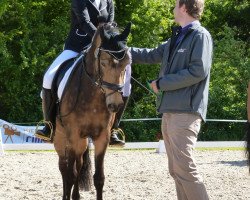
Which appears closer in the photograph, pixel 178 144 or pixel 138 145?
pixel 178 144

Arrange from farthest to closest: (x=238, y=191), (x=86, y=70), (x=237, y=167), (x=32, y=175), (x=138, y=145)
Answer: (x=138, y=145) → (x=237, y=167) → (x=32, y=175) → (x=238, y=191) → (x=86, y=70)

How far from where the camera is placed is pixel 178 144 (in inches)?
236

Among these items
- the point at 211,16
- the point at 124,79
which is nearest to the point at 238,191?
the point at 124,79

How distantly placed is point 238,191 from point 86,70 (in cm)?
268

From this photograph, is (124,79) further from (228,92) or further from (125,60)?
(228,92)

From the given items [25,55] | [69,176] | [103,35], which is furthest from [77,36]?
[25,55]

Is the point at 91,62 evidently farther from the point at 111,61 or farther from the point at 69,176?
the point at 69,176

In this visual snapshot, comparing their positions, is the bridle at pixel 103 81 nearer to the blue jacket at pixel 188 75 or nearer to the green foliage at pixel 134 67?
the blue jacket at pixel 188 75

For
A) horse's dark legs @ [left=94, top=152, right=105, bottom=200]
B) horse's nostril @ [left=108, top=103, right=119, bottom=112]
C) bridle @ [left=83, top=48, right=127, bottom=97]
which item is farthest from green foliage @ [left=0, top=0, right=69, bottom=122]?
horse's nostril @ [left=108, top=103, right=119, bottom=112]

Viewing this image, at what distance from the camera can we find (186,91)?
19.8 feet

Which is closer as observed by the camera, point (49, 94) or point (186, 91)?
point (186, 91)

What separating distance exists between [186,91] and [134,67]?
17.6 meters

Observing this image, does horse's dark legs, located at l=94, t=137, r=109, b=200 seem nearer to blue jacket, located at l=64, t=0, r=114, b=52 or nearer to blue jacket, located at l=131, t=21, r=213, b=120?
blue jacket, located at l=64, t=0, r=114, b=52

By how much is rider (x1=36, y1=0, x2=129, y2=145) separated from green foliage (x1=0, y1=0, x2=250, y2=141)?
1235 cm
